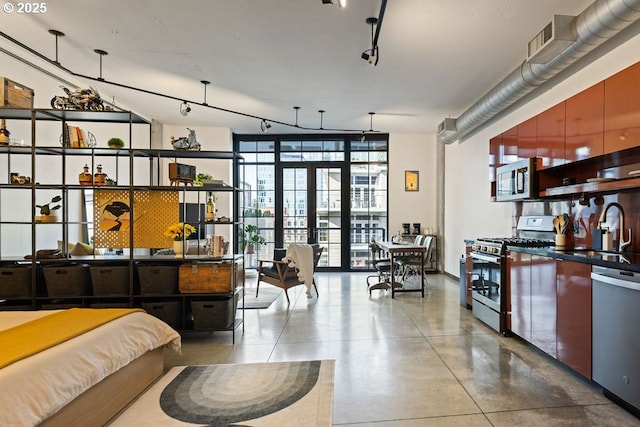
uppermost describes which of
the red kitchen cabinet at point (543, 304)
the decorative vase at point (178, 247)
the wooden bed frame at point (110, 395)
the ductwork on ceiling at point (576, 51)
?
the ductwork on ceiling at point (576, 51)

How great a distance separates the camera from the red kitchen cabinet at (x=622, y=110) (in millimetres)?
2479

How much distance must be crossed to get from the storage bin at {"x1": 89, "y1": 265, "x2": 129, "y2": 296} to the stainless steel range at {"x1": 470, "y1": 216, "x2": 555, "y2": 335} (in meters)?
3.98

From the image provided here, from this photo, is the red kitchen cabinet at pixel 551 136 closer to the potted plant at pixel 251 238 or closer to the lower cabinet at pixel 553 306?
the lower cabinet at pixel 553 306

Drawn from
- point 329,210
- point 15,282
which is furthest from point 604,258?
point 329,210

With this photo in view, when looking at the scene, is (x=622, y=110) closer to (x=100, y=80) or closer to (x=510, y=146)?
(x=510, y=146)

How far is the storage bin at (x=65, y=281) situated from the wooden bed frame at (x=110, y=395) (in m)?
1.35

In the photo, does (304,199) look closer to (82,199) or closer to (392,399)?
(82,199)

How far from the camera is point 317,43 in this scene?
3732 millimetres

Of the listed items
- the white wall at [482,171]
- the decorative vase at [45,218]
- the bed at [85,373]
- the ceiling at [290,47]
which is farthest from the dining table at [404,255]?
the decorative vase at [45,218]

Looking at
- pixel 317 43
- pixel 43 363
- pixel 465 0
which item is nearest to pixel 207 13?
pixel 317 43

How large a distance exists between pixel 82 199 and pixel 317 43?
459 cm

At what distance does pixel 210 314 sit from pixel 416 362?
208cm

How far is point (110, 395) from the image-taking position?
6.95 ft

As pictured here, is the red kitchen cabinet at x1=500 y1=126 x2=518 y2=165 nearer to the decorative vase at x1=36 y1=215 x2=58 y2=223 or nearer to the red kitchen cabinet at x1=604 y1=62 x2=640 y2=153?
the red kitchen cabinet at x1=604 y1=62 x2=640 y2=153
